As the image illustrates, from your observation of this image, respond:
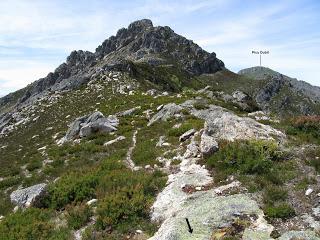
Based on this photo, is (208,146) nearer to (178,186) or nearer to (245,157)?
(245,157)

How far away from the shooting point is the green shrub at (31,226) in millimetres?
16109

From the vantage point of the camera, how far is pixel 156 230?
1500 centimetres

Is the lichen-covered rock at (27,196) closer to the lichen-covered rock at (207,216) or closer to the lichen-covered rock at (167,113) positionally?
the lichen-covered rock at (207,216)

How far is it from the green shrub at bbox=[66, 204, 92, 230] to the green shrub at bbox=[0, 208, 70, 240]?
491 mm

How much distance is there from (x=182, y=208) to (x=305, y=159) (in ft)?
20.2

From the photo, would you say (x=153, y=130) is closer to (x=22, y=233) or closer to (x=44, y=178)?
(x=44, y=178)

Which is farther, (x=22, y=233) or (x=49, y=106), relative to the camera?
(x=49, y=106)

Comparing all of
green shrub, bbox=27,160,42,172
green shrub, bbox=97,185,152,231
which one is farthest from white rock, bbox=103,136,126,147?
green shrub, bbox=97,185,152,231

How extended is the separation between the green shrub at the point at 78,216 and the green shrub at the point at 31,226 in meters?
0.49

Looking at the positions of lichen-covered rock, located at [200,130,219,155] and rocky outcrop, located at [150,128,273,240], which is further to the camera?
lichen-covered rock, located at [200,130,219,155]

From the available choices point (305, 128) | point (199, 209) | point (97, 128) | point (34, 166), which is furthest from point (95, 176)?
point (97, 128)

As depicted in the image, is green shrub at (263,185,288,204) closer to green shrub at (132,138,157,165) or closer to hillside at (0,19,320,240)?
hillside at (0,19,320,240)

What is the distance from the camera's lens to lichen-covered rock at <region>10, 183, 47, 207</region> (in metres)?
19.3

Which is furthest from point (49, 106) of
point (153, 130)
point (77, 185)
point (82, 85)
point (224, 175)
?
point (224, 175)
